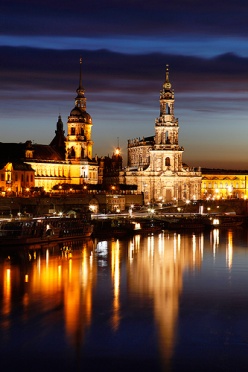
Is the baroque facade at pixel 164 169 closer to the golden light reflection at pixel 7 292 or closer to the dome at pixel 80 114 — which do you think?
the dome at pixel 80 114

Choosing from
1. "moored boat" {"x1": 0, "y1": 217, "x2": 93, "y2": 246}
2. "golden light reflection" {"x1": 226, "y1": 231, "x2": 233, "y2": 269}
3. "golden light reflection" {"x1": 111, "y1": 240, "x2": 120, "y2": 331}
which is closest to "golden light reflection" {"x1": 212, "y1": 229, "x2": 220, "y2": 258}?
"golden light reflection" {"x1": 226, "y1": 231, "x2": 233, "y2": 269}

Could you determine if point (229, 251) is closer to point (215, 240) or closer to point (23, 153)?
point (215, 240)

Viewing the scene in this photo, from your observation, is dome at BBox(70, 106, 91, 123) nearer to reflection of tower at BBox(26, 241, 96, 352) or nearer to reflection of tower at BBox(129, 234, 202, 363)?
reflection of tower at BBox(129, 234, 202, 363)

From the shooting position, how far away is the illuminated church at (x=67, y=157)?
120 meters

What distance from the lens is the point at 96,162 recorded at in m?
130

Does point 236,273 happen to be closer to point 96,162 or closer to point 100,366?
point 100,366

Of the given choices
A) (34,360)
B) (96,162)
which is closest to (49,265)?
(34,360)

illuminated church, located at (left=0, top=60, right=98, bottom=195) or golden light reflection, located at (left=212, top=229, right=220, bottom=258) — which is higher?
illuminated church, located at (left=0, top=60, right=98, bottom=195)

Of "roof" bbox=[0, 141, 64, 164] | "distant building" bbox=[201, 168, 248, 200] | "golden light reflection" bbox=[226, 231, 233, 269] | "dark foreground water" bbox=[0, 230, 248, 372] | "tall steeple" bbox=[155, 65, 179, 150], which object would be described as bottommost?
"dark foreground water" bbox=[0, 230, 248, 372]

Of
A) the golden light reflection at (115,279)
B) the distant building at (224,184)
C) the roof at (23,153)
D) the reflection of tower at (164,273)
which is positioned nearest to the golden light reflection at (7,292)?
the golden light reflection at (115,279)

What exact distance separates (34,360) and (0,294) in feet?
42.1

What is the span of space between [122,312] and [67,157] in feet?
292

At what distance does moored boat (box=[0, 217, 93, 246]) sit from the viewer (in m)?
66.6

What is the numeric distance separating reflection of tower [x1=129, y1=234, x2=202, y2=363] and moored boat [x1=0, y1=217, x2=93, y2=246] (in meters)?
6.69
